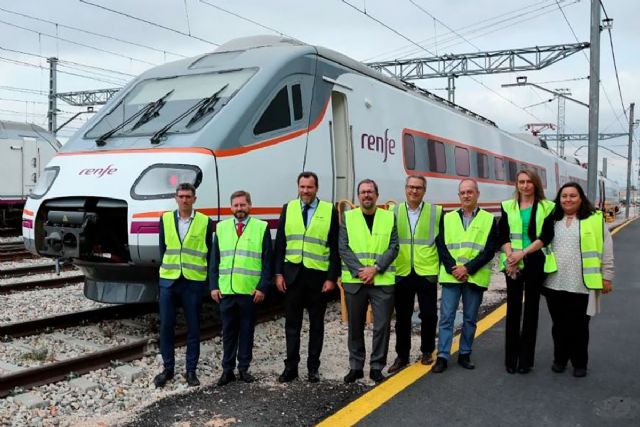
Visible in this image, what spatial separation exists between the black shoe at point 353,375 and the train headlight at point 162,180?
212 centimetres

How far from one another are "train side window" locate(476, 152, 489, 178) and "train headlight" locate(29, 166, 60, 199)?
28.7 ft

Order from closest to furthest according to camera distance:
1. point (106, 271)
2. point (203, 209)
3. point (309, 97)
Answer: point (203, 209)
point (106, 271)
point (309, 97)

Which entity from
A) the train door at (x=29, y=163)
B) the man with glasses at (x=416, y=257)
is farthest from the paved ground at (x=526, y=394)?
the train door at (x=29, y=163)

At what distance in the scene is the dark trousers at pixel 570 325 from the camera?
5078 mm

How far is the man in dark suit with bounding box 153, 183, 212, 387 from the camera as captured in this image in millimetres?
4926

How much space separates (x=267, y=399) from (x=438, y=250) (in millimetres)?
1867

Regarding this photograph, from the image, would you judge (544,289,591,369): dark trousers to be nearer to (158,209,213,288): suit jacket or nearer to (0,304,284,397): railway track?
(158,209,213,288): suit jacket

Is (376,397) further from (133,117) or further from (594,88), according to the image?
(594,88)

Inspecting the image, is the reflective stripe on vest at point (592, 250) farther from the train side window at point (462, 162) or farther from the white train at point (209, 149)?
the train side window at point (462, 162)

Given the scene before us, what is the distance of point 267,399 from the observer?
15.0ft

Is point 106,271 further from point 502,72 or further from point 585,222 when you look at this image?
point 502,72

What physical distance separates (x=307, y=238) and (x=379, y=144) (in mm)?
3707

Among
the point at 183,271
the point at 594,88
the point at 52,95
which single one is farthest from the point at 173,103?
the point at 52,95

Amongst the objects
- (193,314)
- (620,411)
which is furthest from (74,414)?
(620,411)
